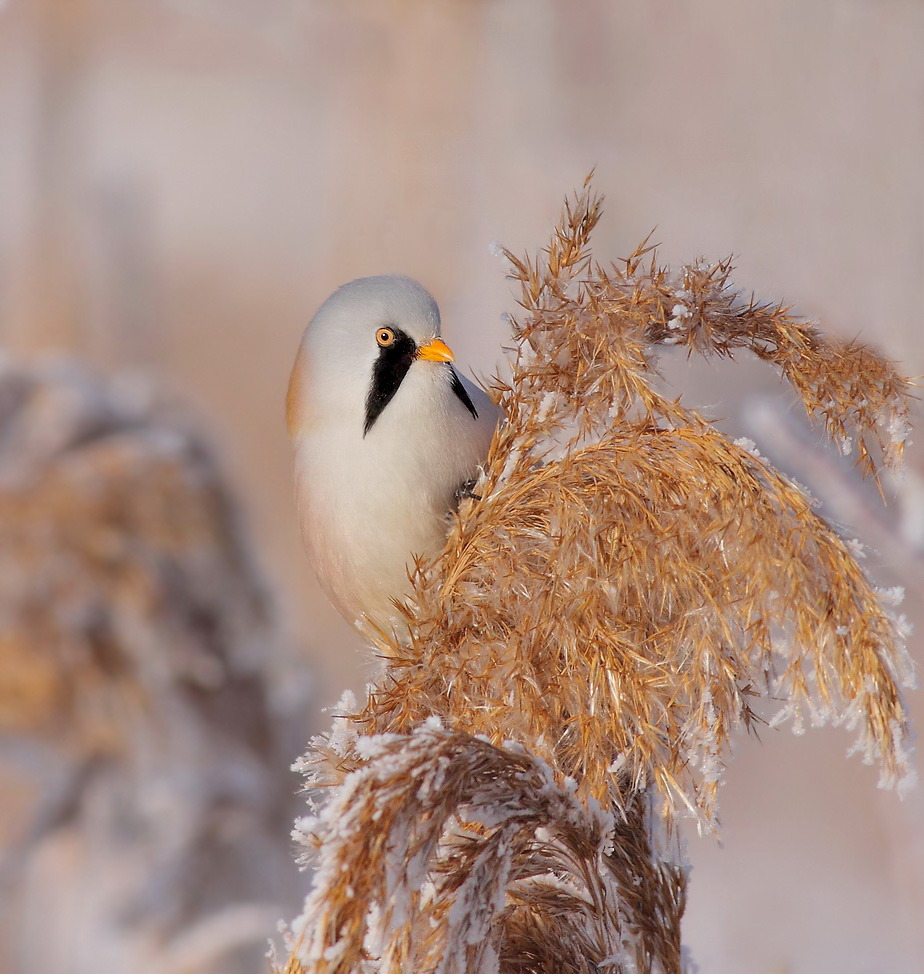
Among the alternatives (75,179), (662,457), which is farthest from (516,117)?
(662,457)

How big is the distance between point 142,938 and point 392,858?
2.85m

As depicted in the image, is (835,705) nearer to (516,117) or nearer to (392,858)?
(392,858)

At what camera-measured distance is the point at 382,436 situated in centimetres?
98

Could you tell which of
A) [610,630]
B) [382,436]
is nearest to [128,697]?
[382,436]

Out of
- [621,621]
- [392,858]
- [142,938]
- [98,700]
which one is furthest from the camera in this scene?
[142,938]

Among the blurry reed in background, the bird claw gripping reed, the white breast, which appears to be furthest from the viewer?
the blurry reed in background

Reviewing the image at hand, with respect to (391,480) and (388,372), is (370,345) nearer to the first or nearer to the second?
(388,372)

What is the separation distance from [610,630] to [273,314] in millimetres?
3346

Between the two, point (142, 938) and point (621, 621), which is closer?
point (621, 621)

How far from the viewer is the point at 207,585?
273 cm

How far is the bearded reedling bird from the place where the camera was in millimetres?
956

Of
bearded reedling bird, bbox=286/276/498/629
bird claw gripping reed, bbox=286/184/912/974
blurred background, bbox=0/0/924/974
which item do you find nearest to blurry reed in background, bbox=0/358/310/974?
blurred background, bbox=0/0/924/974

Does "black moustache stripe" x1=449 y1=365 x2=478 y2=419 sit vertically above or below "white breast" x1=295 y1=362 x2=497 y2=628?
above

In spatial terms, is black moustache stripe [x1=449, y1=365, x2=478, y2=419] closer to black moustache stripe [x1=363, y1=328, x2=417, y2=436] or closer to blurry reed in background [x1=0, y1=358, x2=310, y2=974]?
black moustache stripe [x1=363, y1=328, x2=417, y2=436]
